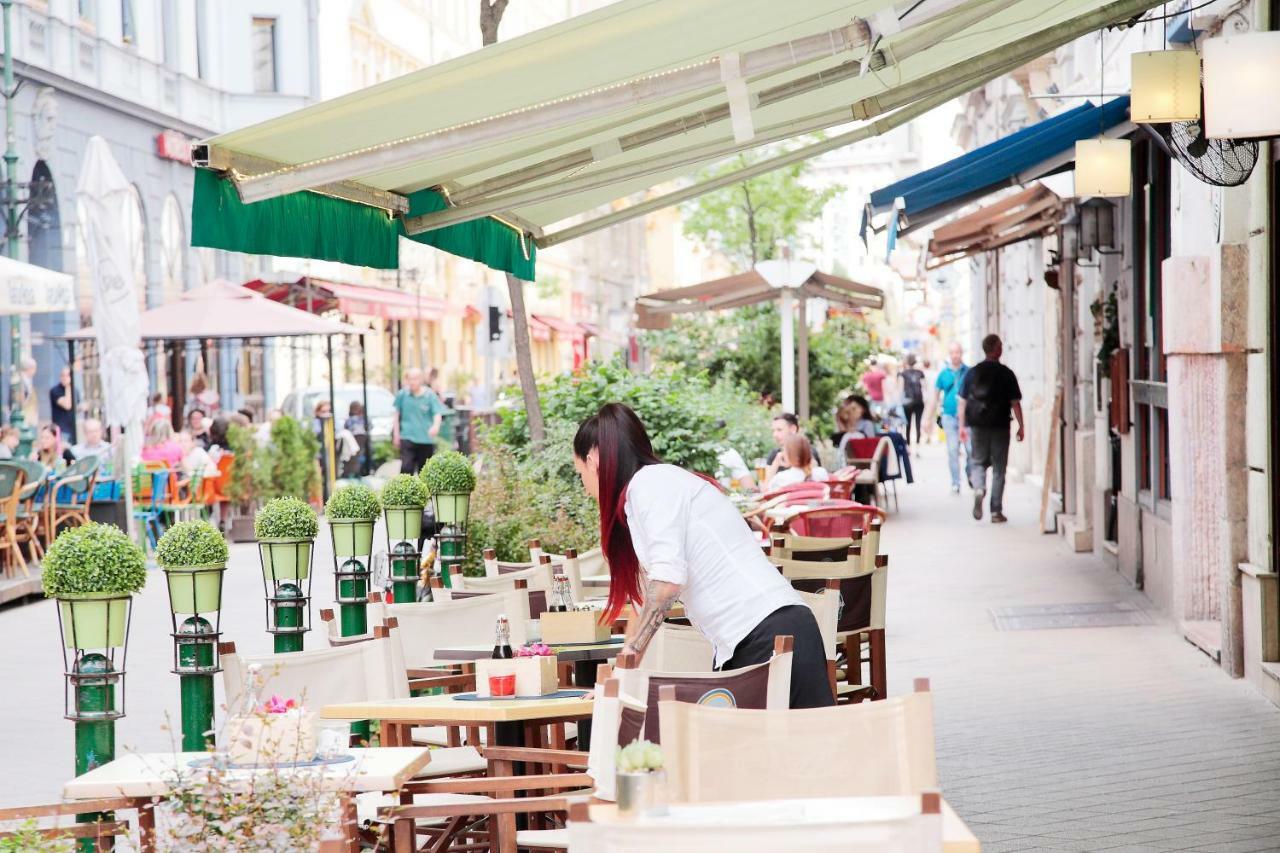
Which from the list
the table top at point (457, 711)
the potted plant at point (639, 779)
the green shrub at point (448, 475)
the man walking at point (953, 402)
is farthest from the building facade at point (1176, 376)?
the potted plant at point (639, 779)

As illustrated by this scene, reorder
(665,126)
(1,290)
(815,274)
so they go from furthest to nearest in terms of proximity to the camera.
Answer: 1. (815,274)
2. (1,290)
3. (665,126)

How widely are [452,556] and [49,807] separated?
20.1 ft

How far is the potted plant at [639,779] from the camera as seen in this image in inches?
125

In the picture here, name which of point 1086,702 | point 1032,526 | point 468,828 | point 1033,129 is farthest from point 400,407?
point 468,828

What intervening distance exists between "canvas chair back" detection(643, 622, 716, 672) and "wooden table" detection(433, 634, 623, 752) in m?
0.17

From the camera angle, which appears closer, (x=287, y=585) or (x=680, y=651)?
(x=680, y=651)

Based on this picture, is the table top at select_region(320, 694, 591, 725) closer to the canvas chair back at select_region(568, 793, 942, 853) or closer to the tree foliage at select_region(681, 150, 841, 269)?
the canvas chair back at select_region(568, 793, 942, 853)

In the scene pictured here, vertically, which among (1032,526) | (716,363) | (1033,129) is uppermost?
(1033,129)

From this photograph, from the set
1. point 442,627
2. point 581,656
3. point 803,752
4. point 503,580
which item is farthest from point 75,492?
point 803,752

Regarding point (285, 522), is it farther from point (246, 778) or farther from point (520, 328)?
point (520, 328)

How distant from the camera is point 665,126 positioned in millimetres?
7156

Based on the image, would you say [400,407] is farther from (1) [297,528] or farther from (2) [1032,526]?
(1) [297,528]

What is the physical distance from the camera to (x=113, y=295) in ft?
53.6

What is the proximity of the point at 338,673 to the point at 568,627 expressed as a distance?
3.30 ft
